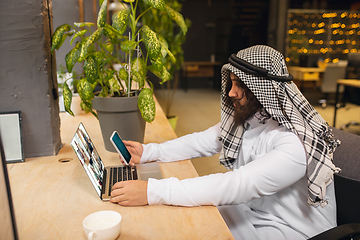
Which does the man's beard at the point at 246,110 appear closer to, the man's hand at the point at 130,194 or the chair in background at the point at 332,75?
the man's hand at the point at 130,194

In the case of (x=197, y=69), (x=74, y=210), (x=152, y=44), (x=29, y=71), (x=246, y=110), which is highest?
(x=152, y=44)

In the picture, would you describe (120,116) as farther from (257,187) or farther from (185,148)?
(257,187)

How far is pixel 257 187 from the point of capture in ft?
3.22

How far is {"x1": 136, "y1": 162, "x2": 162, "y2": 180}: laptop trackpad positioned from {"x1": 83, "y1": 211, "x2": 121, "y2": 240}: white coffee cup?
0.35 metres

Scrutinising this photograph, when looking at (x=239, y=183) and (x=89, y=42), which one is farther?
(x=89, y=42)

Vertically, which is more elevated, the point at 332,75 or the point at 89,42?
the point at 89,42

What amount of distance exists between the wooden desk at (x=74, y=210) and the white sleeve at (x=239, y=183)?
0.12ft

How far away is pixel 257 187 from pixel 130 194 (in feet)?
1.39

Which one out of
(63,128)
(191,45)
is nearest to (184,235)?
(63,128)

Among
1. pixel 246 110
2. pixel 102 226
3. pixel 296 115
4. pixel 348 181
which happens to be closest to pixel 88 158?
pixel 102 226

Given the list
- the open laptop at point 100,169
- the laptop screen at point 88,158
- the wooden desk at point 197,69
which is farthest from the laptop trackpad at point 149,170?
the wooden desk at point 197,69

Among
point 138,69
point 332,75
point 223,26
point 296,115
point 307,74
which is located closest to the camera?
point 296,115

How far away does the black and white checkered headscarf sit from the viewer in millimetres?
1003

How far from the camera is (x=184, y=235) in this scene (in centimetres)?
80
